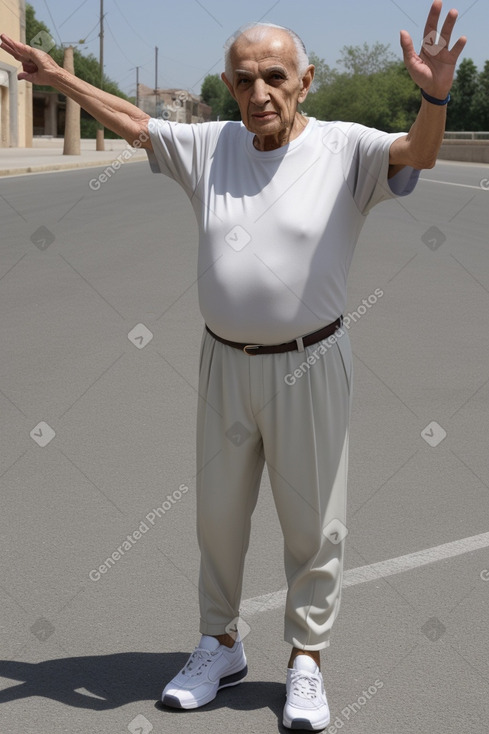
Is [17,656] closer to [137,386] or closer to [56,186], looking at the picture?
[137,386]

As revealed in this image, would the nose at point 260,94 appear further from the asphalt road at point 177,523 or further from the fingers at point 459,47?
the asphalt road at point 177,523

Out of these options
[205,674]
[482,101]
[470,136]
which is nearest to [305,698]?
[205,674]

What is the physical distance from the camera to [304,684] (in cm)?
325

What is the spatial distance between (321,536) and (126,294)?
273 inches

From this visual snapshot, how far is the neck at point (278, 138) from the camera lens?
3068 mm

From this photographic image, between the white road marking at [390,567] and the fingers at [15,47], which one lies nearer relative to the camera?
the fingers at [15,47]

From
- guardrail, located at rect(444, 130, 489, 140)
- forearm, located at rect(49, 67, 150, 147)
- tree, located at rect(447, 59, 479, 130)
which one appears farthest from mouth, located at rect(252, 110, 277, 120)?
tree, located at rect(447, 59, 479, 130)

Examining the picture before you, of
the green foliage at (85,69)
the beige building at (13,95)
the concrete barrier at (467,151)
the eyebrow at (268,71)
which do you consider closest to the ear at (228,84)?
the eyebrow at (268,71)

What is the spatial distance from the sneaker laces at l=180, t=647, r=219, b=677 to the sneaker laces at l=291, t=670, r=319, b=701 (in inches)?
11.5

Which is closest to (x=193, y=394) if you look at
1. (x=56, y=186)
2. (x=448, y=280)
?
(x=448, y=280)

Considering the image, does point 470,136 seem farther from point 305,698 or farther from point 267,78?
point 305,698

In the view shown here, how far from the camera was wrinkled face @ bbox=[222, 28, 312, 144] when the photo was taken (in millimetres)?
2973

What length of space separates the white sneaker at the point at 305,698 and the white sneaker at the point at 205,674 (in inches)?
9.0

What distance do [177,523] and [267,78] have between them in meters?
2.37
